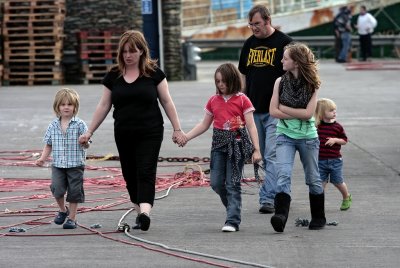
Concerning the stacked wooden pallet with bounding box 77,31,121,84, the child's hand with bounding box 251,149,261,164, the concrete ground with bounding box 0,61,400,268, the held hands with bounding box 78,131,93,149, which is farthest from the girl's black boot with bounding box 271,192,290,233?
the stacked wooden pallet with bounding box 77,31,121,84

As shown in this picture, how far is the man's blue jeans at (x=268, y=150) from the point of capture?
437 inches

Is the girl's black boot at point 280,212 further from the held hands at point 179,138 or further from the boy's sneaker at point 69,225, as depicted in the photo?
the boy's sneaker at point 69,225

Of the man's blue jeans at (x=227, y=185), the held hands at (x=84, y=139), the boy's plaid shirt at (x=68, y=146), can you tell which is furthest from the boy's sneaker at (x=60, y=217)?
the man's blue jeans at (x=227, y=185)

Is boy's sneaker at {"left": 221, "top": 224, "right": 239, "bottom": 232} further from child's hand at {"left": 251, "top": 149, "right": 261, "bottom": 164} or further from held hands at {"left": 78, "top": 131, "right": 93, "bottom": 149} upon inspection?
held hands at {"left": 78, "top": 131, "right": 93, "bottom": 149}

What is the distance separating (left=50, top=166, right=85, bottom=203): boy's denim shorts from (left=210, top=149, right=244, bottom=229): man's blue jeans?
1169 millimetres

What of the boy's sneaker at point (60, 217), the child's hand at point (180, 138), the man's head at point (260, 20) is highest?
the man's head at point (260, 20)

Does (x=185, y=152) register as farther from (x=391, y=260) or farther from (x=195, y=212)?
(x=391, y=260)

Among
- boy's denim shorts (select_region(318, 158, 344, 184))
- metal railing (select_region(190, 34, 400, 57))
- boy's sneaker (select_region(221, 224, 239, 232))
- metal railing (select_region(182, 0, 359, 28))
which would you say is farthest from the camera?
metal railing (select_region(182, 0, 359, 28))

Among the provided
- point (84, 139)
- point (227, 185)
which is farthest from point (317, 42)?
point (84, 139)

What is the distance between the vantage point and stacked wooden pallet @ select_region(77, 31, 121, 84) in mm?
30594

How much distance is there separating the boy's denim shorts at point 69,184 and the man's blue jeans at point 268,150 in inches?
74.1

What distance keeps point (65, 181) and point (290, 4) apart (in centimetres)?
3684

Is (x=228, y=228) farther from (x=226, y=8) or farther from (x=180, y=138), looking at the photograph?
A: (x=226, y=8)

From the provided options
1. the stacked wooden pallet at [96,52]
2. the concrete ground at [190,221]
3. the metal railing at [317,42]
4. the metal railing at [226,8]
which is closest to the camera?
the concrete ground at [190,221]
